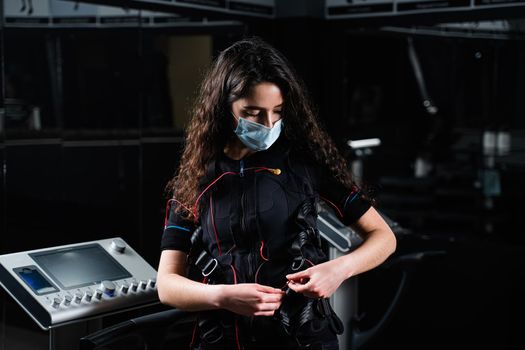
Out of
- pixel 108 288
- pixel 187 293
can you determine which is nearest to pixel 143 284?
pixel 108 288

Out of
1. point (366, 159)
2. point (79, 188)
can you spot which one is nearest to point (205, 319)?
point (79, 188)

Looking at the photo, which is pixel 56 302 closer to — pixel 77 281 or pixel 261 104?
pixel 77 281

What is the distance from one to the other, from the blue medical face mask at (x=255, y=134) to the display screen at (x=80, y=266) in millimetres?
735

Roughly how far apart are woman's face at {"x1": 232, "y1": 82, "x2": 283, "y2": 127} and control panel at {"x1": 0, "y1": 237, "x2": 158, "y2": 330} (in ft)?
2.37

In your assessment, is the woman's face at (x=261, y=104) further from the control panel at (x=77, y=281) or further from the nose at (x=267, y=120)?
the control panel at (x=77, y=281)

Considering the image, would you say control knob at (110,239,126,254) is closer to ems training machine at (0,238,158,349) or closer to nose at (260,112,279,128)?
ems training machine at (0,238,158,349)

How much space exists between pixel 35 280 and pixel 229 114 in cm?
77

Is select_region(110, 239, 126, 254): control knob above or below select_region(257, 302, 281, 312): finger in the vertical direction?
below

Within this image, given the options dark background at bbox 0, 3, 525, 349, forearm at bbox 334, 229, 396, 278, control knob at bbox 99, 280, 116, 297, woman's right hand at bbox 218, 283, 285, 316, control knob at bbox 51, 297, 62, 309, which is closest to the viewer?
woman's right hand at bbox 218, 283, 285, 316

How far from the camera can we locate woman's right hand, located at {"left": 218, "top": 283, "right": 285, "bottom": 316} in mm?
1558

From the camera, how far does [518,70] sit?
556cm

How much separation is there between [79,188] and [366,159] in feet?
8.62

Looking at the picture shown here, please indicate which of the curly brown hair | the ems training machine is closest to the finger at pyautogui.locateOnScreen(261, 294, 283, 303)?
the curly brown hair

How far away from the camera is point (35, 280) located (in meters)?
2.08
